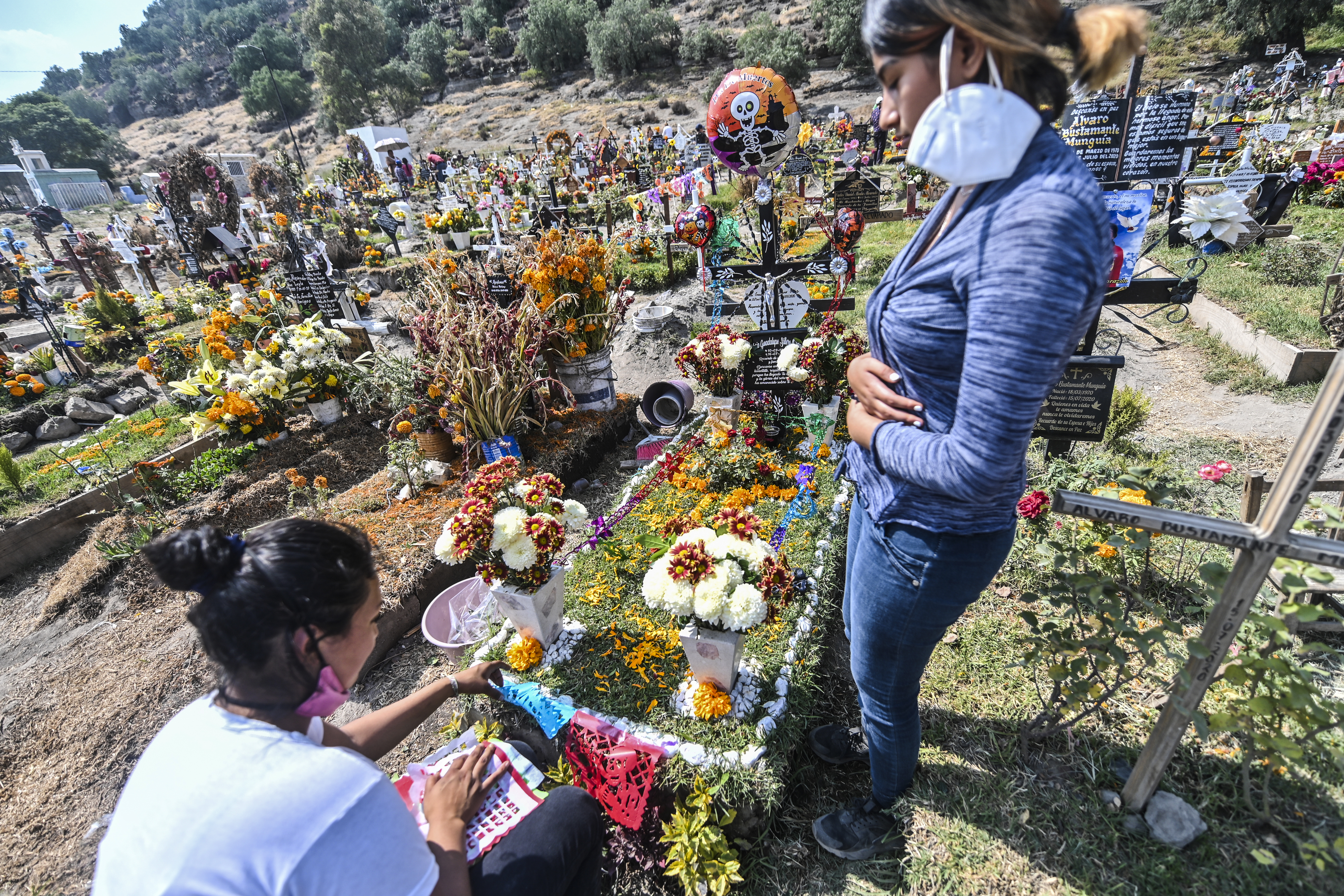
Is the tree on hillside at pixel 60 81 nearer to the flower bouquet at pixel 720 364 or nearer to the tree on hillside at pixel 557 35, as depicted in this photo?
the tree on hillside at pixel 557 35

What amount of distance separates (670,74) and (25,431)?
44.4m

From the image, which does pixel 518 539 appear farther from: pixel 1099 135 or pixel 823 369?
pixel 1099 135

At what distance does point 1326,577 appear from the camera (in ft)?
4.20

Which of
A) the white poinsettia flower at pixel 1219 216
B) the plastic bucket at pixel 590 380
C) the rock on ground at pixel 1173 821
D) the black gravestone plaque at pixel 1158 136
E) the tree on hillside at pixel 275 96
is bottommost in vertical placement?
the rock on ground at pixel 1173 821

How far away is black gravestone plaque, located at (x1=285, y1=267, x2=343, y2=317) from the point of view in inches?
270

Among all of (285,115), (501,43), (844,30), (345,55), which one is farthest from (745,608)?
(501,43)

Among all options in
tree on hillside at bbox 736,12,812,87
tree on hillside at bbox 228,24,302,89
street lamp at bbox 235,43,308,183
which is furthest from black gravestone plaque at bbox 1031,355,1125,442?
tree on hillside at bbox 228,24,302,89

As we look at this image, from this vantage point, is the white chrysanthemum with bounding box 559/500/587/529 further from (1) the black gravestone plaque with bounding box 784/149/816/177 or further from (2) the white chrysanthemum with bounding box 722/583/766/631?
(1) the black gravestone plaque with bounding box 784/149/816/177

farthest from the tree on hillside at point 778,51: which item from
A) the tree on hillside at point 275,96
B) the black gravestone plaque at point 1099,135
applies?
the tree on hillside at point 275,96

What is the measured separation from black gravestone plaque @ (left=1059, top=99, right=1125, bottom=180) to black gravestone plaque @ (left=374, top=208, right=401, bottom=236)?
41.4 feet

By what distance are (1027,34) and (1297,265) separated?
318 inches

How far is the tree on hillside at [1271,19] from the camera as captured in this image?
820 inches

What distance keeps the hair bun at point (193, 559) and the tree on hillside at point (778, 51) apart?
123 ft

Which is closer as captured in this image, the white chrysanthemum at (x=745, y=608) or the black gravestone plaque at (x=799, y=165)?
the white chrysanthemum at (x=745, y=608)
